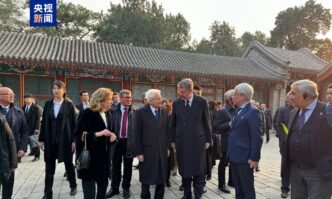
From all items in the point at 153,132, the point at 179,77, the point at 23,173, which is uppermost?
the point at 179,77

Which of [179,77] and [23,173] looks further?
[179,77]

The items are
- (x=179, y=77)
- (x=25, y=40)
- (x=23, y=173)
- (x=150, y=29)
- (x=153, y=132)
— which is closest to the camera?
(x=153, y=132)

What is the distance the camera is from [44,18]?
33.5ft

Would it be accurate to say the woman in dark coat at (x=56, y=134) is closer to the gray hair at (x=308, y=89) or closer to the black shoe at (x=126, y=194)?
the black shoe at (x=126, y=194)

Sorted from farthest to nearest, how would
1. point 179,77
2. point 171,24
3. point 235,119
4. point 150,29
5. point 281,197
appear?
point 171,24
point 150,29
point 179,77
point 281,197
point 235,119

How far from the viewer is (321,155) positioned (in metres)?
2.68

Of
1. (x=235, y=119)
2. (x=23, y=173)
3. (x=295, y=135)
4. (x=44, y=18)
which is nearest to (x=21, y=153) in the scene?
(x=23, y=173)

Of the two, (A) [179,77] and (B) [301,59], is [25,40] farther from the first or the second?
(B) [301,59]

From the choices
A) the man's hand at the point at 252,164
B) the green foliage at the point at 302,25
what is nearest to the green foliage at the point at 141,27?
the green foliage at the point at 302,25

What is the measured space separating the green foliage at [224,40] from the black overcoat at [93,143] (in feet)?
107

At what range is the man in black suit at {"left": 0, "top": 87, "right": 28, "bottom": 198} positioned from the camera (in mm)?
3945

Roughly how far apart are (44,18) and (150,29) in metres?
20.8

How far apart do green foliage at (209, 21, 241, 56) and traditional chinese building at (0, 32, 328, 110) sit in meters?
16.4

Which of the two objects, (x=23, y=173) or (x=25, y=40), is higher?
(x=25, y=40)
